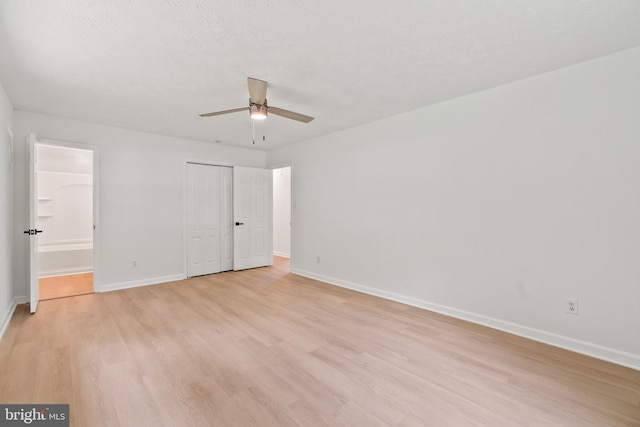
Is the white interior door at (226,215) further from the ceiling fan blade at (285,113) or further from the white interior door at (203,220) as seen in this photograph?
the ceiling fan blade at (285,113)

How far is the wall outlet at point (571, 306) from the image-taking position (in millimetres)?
2537

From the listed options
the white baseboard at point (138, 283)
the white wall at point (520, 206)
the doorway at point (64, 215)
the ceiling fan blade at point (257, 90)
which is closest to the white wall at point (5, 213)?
the white baseboard at point (138, 283)

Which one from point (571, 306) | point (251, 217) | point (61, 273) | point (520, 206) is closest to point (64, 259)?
point (61, 273)

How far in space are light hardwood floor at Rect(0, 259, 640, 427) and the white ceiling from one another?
99.7 inches

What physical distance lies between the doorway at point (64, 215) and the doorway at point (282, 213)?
4.01m

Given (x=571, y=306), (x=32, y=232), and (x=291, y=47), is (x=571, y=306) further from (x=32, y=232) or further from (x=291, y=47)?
(x=32, y=232)

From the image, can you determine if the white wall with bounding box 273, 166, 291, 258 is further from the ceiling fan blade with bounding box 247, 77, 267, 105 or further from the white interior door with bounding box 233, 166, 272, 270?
the ceiling fan blade with bounding box 247, 77, 267, 105

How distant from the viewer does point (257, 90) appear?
2725 millimetres

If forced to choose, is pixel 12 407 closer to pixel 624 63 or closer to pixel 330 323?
pixel 330 323

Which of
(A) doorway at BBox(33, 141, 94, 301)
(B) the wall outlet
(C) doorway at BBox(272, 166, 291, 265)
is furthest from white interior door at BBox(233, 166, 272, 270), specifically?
(B) the wall outlet

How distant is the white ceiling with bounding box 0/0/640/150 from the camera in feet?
5.99

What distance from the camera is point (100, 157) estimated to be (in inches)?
169

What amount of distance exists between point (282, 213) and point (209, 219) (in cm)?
254

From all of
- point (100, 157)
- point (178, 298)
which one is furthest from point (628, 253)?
point (100, 157)
